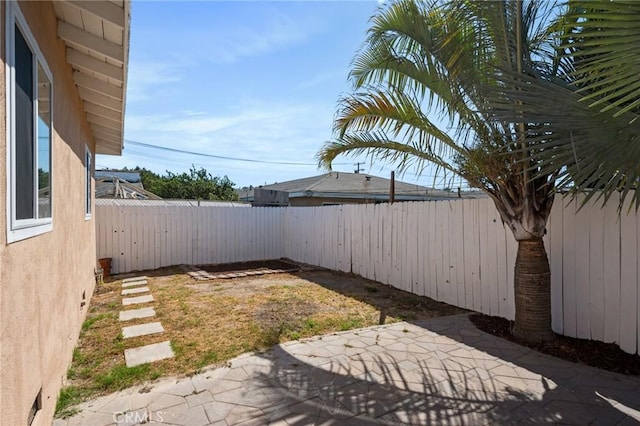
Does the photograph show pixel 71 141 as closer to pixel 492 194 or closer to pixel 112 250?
pixel 492 194

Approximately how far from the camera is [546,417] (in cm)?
263

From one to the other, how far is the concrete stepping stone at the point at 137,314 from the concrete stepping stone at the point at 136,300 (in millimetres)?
517

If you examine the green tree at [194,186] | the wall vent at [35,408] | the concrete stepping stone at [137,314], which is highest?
the green tree at [194,186]

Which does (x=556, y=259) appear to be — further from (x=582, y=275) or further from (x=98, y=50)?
(x=98, y=50)

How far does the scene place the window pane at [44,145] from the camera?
2.32 meters

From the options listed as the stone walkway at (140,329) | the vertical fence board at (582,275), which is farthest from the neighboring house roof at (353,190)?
the vertical fence board at (582,275)

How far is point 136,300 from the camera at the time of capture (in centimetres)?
607

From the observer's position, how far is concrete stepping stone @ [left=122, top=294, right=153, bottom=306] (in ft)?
19.2

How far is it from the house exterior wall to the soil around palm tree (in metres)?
4.53

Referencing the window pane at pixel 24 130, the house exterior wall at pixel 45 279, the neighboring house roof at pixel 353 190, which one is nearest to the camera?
the house exterior wall at pixel 45 279

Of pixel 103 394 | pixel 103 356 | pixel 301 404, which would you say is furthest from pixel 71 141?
pixel 301 404

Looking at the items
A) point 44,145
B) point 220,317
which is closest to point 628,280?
point 220,317

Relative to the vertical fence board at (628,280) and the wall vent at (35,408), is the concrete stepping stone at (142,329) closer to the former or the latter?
the wall vent at (35,408)

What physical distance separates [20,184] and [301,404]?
241cm
